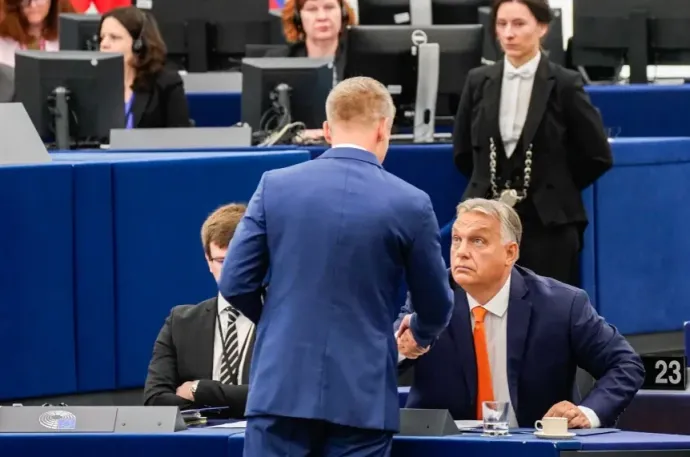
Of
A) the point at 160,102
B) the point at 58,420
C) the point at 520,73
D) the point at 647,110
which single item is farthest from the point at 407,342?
the point at 647,110

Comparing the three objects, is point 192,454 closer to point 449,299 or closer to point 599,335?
point 449,299

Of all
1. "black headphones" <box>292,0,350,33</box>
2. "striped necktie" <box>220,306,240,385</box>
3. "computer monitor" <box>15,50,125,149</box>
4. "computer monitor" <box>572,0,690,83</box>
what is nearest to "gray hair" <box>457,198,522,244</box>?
"striped necktie" <box>220,306,240,385</box>

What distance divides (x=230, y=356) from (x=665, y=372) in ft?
3.84

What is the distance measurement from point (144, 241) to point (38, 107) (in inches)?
63.6

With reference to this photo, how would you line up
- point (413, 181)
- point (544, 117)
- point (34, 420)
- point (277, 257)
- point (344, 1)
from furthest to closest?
point (344, 1), point (413, 181), point (544, 117), point (34, 420), point (277, 257)

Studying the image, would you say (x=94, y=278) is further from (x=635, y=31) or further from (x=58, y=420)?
(x=635, y=31)

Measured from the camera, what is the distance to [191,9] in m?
10.3

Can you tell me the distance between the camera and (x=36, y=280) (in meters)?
6.21

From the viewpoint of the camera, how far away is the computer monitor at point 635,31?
953 cm

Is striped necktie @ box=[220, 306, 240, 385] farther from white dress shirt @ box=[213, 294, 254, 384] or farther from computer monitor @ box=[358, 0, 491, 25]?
computer monitor @ box=[358, 0, 491, 25]

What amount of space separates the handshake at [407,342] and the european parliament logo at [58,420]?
74cm

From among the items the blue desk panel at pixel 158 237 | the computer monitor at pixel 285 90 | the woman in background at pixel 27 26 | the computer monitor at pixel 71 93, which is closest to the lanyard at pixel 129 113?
the computer monitor at pixel 71 93

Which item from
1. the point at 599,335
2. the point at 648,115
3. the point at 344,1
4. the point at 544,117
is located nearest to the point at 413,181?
the point at 544,117

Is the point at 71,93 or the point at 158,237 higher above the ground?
the point at 71,93
